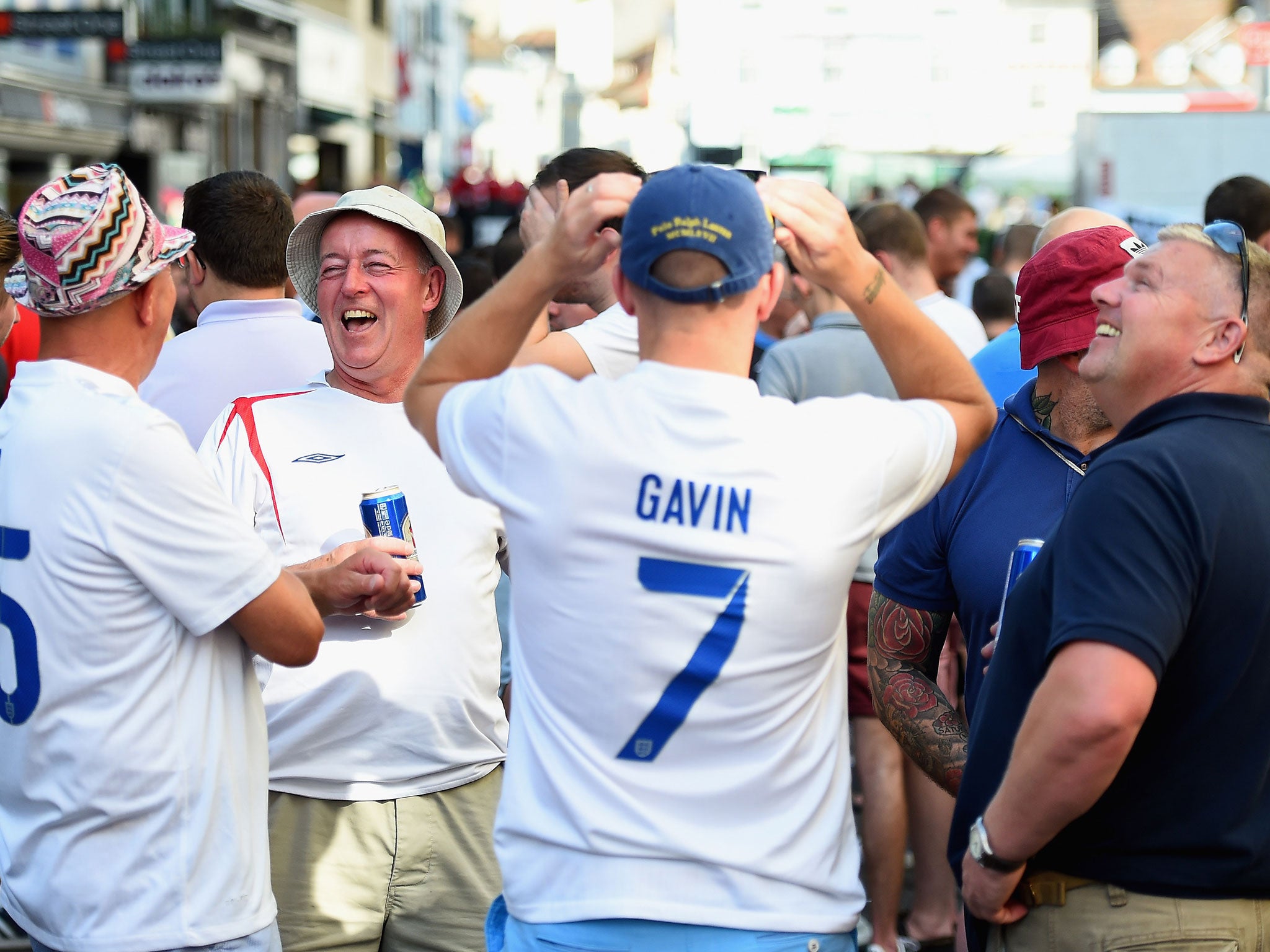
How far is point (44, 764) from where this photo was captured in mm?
2531

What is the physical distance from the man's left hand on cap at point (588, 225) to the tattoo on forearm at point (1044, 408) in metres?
1.35

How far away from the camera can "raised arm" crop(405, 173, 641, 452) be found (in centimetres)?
227

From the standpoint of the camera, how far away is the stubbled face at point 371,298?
353 cm

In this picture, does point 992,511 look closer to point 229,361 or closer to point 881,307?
point 881,307

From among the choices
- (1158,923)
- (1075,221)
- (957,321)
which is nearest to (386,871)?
(1158,923)

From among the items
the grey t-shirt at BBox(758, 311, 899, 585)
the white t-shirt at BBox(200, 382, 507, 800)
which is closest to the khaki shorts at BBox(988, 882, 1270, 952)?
the white t-shirt at BBox(200, 382, 507, 800)

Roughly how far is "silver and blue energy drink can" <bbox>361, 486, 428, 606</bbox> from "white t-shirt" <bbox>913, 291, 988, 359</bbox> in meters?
3.83

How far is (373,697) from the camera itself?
3.23 m

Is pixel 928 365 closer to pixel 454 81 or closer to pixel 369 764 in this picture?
pixel 369 764

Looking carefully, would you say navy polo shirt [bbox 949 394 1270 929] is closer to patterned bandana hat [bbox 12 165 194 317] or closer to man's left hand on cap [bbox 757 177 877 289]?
man's left hand on cap [bbox 757 177 877 289]

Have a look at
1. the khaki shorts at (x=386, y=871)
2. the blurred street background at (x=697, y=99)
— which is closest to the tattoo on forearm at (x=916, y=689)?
the khaki shorts at (x=386, y=871)

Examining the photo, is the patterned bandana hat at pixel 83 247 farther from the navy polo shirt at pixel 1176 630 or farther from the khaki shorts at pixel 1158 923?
the khaki shorts at pixel 1158 923

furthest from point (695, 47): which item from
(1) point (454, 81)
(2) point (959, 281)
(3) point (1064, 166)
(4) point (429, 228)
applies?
(4) point (429, 228)

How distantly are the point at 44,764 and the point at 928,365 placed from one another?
5.66 feet
